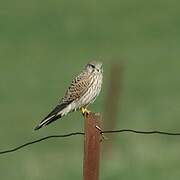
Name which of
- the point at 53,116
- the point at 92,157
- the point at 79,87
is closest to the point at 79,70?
the point at 79,87

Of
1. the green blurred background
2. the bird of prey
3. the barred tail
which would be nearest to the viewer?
the barred tail

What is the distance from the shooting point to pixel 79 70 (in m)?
24.4

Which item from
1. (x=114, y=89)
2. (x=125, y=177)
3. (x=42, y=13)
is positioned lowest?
(x=125, y=177)

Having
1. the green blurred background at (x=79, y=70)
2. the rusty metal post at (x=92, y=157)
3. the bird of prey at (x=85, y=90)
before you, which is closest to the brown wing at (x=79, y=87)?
the bird of prey at (x=85, y=90)

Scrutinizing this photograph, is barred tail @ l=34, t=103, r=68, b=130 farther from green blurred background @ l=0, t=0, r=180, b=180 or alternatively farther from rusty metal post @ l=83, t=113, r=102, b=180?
green blurred background @ l=0, t=0, r=180, b=180

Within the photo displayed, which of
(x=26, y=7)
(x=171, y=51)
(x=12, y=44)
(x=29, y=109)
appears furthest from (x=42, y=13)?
(x=29, y=109)

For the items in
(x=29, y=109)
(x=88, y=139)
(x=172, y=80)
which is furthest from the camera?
(x=172, y=80)

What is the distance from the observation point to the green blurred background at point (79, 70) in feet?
50.9

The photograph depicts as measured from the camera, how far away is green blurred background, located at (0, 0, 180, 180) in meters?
15.5

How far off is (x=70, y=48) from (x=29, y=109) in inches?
340

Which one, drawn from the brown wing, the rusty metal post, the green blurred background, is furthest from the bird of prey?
the green blurred background

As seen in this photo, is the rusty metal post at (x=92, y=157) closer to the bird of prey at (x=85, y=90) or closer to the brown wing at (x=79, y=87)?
the bird of prey at (x=85, y=90)

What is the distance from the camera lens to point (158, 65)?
26469mm

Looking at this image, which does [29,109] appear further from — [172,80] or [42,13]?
[42,13]
